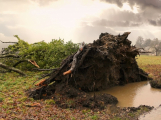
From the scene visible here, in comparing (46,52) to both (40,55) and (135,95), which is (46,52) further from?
(135,95)

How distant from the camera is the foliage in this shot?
1333cm

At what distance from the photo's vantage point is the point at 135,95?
825cm

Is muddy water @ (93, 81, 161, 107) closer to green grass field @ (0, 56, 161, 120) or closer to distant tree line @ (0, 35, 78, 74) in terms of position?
green grass field @ (0, 56, 161, 120)

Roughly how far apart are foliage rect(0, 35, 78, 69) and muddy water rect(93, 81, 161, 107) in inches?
214

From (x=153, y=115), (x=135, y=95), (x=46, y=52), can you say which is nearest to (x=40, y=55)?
(x=46, y=52)

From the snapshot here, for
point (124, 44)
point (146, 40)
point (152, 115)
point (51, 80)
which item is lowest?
point (152, 115)

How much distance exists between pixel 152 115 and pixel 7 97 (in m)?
5.85

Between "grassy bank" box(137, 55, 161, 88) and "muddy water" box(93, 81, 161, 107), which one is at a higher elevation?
"grassy bank" box(137, 55, 161, 88)

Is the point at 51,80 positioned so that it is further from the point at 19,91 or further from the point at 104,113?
the point at 104,113

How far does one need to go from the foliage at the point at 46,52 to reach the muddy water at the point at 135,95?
214 inches

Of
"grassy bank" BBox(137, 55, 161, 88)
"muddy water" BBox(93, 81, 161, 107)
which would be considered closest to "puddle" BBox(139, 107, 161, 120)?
"muddy water" BBox(93, 81, 161, 107)

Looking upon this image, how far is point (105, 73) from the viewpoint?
27.1 ft

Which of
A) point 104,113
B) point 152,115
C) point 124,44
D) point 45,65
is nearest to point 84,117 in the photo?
point 104,113

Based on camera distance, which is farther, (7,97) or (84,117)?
(7,97)
